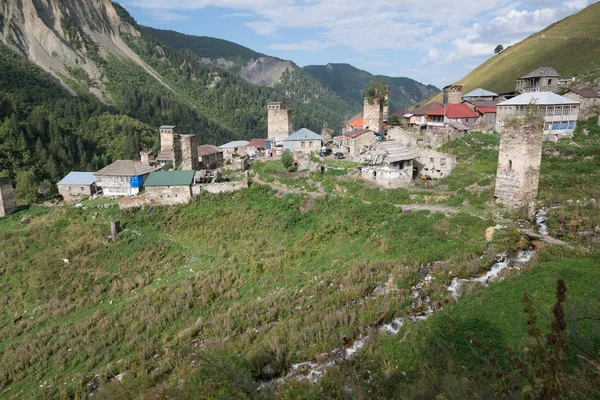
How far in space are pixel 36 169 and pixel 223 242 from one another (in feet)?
152

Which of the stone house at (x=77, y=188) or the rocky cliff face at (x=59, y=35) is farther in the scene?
the rocky cliff face at (x=59, y=35)

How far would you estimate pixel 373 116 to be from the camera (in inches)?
1628

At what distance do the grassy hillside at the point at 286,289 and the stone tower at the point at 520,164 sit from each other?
1167mm

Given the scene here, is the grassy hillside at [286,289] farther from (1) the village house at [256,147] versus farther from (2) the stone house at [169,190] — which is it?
(1) the village house at [256,147]

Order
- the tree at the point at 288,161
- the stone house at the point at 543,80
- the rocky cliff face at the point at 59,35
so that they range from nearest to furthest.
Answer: the tree at the point at 288,161, the stone house at the point at 543,80, the rocky cliff face at the point at 59,35

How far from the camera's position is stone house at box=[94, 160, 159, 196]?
112 ft

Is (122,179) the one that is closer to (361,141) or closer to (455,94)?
(361,141)

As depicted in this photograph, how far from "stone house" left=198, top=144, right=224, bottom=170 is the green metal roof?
36.2 feet

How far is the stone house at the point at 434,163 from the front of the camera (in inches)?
1105

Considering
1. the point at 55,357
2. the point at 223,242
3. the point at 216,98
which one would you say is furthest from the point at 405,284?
the point at 216,98

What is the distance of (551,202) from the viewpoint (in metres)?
18.8

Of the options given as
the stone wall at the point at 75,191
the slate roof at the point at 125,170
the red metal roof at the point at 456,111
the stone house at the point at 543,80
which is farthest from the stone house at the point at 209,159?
the stone house at the point at 543,80

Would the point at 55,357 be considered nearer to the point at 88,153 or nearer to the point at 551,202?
the point at 551,202

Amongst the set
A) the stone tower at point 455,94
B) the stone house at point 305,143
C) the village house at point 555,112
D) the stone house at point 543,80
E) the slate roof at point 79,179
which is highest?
the stone house at point 543,80
